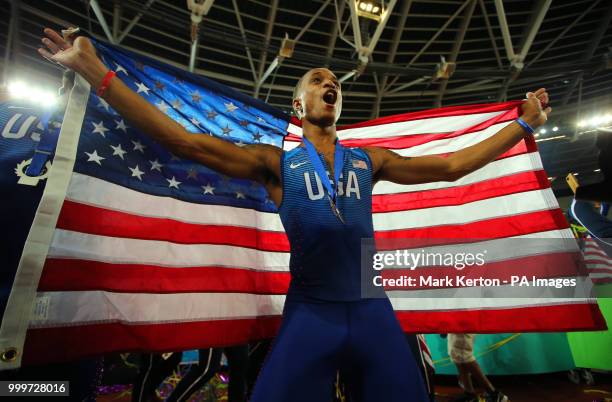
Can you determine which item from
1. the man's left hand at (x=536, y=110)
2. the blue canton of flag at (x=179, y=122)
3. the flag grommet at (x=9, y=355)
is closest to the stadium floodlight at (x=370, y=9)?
the blue canton of flag at (x=179, y=122)

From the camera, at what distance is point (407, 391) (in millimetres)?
1526

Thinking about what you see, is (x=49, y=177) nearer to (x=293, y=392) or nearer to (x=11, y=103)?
(x=11, y=103)

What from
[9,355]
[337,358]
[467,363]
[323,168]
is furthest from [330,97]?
[467,363]

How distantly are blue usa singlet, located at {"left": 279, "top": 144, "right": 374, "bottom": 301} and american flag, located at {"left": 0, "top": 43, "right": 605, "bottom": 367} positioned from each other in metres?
0.81

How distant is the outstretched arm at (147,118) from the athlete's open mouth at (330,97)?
626mm

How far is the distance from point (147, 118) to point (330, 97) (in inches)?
45.8

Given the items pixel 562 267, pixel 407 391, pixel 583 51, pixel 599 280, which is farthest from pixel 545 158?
pixel 407 391

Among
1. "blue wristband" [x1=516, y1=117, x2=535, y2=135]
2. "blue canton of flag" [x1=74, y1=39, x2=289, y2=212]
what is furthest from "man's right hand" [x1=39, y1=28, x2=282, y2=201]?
"blue wristband" [x1=516, y1=117, x2=535, y2=135]

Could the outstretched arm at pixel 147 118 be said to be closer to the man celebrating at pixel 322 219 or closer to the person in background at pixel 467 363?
the man celebrating at pixel 322 219

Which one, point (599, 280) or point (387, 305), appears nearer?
point (387, 305)

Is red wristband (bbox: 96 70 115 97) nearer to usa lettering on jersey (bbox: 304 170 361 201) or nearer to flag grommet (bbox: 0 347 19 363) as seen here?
usa lettering on jersey (bbox: 304 170 361 201)

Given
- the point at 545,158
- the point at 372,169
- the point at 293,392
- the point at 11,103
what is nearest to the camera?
the point at 293,392

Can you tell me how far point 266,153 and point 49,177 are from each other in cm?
111

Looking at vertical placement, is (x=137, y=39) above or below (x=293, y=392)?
above
